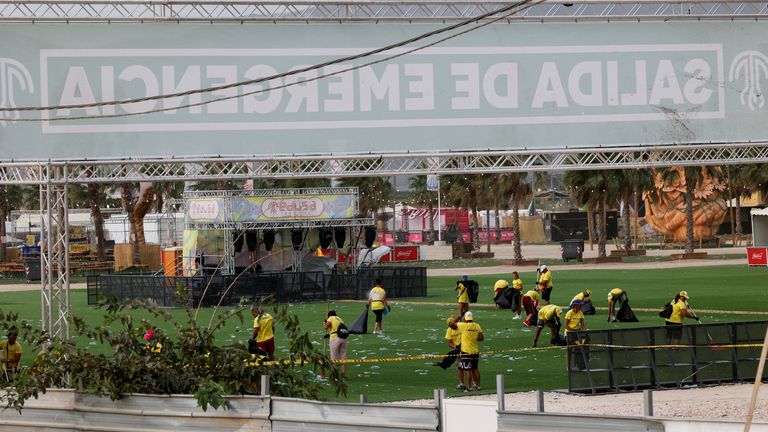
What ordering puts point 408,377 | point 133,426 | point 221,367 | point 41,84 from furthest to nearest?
point 41,84
point 408,377
point 221,367
point 133,426

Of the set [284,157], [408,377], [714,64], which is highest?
[714,64]

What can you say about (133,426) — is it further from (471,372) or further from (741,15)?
(741,15)

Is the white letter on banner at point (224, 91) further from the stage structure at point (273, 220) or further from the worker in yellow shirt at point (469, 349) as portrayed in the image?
the stage structure at point (273, 220)

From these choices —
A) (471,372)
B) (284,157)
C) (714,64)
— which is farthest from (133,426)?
(714,64)

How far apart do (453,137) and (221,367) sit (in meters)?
11.6

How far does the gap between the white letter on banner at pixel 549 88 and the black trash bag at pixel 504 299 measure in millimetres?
12135

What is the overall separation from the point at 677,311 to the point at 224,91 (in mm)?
10078

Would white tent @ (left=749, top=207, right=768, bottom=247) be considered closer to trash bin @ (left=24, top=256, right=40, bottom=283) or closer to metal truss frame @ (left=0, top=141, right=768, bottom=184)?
metal truss frame @ (left=0, top=141, right=768, bottom=184)

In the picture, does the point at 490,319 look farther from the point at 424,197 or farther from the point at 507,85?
the point at 424,197

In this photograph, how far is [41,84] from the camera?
2531cm

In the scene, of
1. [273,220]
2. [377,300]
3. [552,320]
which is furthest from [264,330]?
[273,220]

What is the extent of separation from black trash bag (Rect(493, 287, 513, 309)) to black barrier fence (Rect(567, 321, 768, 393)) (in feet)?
51.2

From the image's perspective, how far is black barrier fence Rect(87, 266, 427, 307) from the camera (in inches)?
1804

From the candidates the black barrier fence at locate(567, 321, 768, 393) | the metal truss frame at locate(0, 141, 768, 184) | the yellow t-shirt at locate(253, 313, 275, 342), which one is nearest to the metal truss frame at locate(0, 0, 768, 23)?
the metal truss frame at locate(0, 141, 768, 184)
